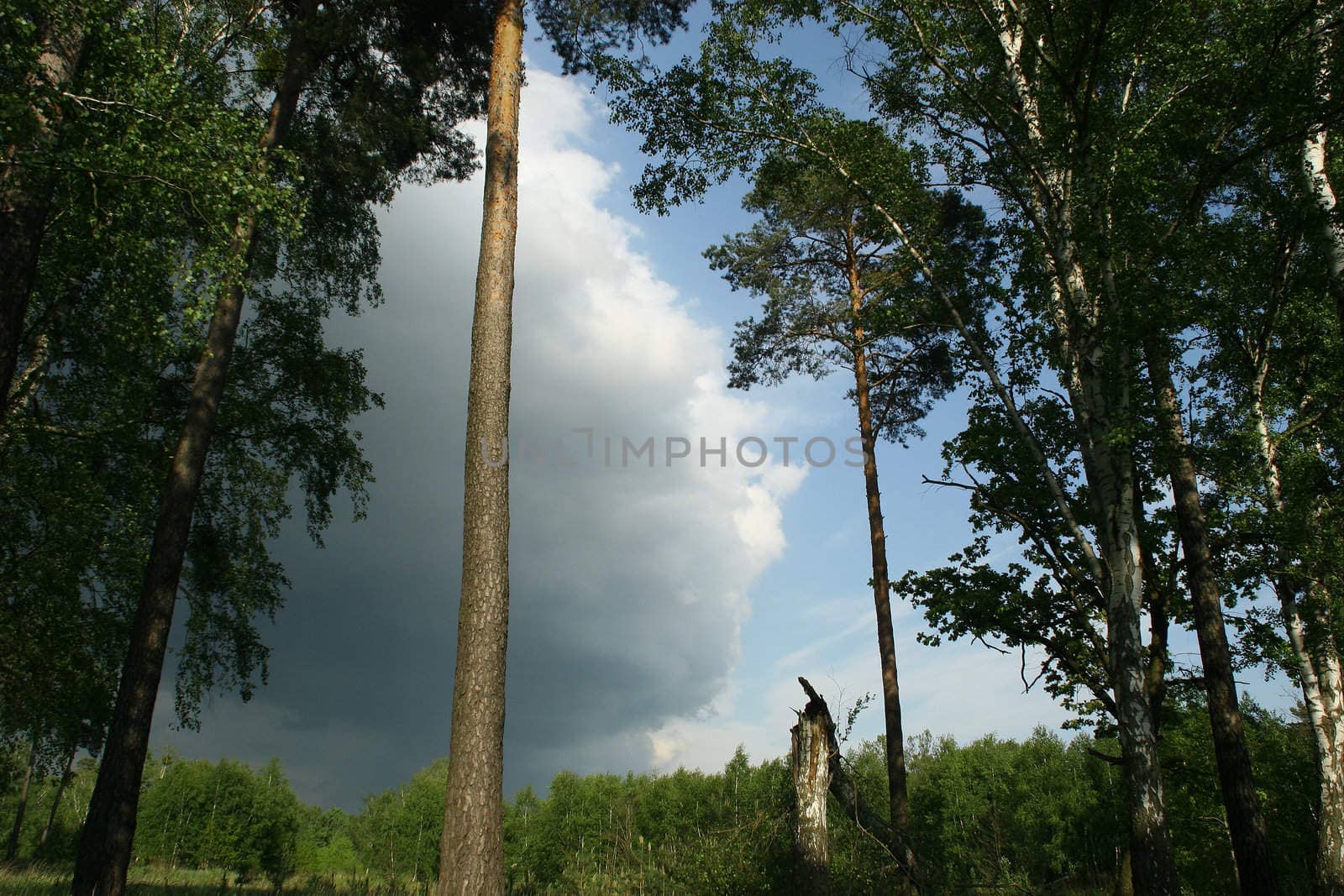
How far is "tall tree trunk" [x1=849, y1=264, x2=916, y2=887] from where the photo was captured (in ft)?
40.7

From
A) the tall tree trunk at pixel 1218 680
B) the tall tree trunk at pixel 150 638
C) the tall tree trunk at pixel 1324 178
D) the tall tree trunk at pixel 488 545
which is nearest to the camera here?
the tall tree trunk at pixel 488 545

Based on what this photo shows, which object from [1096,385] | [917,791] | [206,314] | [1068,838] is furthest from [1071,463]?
[917,791]

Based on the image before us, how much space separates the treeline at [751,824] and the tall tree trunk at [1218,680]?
1.47 m

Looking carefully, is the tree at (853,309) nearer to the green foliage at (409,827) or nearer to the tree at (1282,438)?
the tree at (1282,438)

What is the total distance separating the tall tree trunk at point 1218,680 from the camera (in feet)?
29.0

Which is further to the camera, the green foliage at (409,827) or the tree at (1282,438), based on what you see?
the green foliage at (409,827)

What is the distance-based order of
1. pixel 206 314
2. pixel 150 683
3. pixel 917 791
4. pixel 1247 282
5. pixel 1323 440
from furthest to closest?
1. pixel 917 791
2. pixel 1323 440
3. pixel 1247 282
4. pixel 150 683
5. pixel 206 314

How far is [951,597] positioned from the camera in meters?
15.3

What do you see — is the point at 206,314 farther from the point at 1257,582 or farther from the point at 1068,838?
the point at 1068,838

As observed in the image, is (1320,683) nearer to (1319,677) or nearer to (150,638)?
(1319,677)

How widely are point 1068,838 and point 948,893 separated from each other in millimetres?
43788

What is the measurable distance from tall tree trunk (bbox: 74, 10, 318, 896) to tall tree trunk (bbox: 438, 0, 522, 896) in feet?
7.85

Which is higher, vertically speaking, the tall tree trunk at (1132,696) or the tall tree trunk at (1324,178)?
the tall tree trunk at (1324,178)

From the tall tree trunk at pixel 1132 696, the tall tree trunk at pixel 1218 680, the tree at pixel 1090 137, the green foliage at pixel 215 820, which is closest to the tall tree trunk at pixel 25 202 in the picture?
the tree at pixel 1090 137
